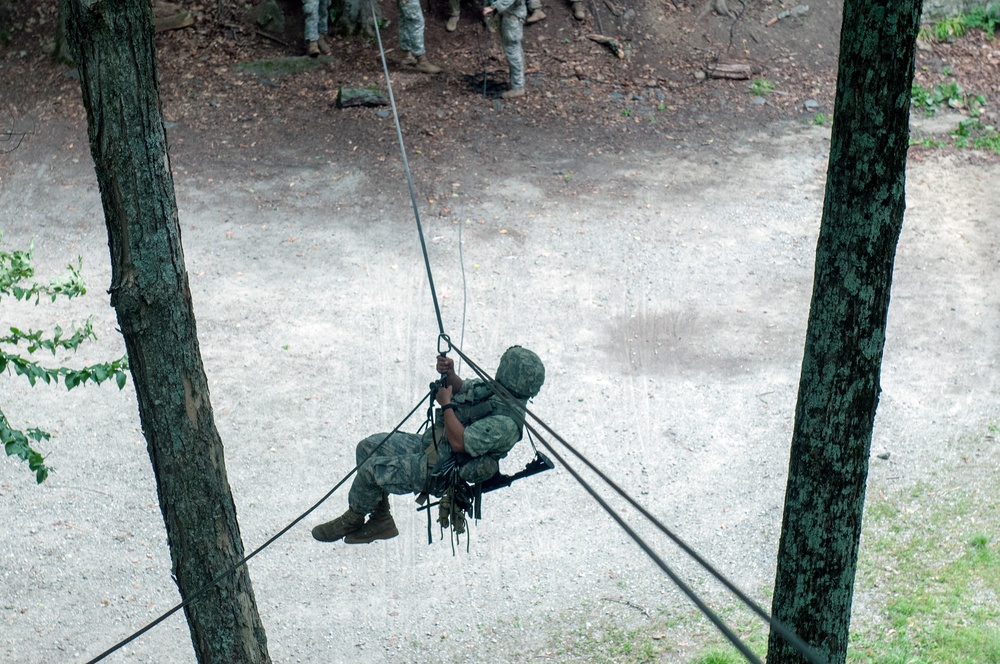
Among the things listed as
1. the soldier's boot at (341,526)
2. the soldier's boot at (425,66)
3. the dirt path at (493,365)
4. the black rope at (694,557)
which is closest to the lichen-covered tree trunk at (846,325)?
the black rope at (694,557)

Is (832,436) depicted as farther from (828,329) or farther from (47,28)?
(47,28)

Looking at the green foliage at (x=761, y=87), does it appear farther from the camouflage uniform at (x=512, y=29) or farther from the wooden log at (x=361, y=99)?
the wooden log at (x=361, y=99)

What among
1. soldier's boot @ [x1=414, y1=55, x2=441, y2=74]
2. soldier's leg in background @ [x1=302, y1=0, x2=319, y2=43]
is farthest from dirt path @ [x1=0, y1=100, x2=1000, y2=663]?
soldier's leg in background @ [x1=302, y1=0, x2=319, y2=43]

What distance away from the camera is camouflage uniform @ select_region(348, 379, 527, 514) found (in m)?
5.24

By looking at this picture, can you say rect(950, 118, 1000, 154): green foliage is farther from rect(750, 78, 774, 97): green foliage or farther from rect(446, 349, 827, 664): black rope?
rect(446, 349, 827, 664): black rope

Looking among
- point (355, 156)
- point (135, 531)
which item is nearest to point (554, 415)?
point (135, 531)

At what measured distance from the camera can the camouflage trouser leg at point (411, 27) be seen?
13.9m

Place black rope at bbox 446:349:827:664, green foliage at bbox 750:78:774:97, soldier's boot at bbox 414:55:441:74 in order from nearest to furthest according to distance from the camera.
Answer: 1. black rope at bbox 446:349:827:664
2. green foliage at bbox 750:78:774:97
3. soldier's boot at bbox 414:55:441:74

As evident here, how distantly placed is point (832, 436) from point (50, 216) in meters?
9.84

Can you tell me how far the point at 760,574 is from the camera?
23.6 feet

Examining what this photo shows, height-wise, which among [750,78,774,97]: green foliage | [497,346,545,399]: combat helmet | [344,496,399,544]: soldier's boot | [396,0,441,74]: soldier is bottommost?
[344,496,399,544]: soldier's boot

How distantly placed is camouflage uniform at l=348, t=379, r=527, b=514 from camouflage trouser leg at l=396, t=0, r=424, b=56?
375 inches

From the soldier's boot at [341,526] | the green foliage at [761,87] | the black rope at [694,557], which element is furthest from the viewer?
the green foliage at [761,87]

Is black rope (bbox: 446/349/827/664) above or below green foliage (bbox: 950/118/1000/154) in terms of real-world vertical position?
above
